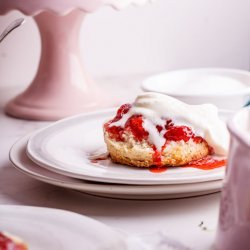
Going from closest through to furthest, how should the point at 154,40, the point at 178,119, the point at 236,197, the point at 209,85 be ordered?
1. the point at 236,197
2. the point at 178,119
3. the point at 209,85
4. the point at 154,40

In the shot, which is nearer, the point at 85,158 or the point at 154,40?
the point at 85,158

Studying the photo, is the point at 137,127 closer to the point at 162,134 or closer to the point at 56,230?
the point at 162,134

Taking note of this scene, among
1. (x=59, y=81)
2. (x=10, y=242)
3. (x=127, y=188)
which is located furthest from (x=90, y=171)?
(x=59, y=81)

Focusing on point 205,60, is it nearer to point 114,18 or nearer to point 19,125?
point 114,18

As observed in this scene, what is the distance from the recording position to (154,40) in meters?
1.49

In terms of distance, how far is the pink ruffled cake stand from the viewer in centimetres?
113

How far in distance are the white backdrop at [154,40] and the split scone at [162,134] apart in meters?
0.64

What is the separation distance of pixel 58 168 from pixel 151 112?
14cm

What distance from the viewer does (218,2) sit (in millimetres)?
1510

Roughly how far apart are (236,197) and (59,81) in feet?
2.24

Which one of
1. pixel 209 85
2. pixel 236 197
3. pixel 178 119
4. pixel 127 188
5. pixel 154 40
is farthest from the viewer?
pixel 154 40

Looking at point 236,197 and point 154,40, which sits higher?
point 236,197

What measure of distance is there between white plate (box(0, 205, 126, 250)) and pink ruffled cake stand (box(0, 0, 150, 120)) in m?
0.54

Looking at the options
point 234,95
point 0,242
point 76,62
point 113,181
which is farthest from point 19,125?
point 0,242
